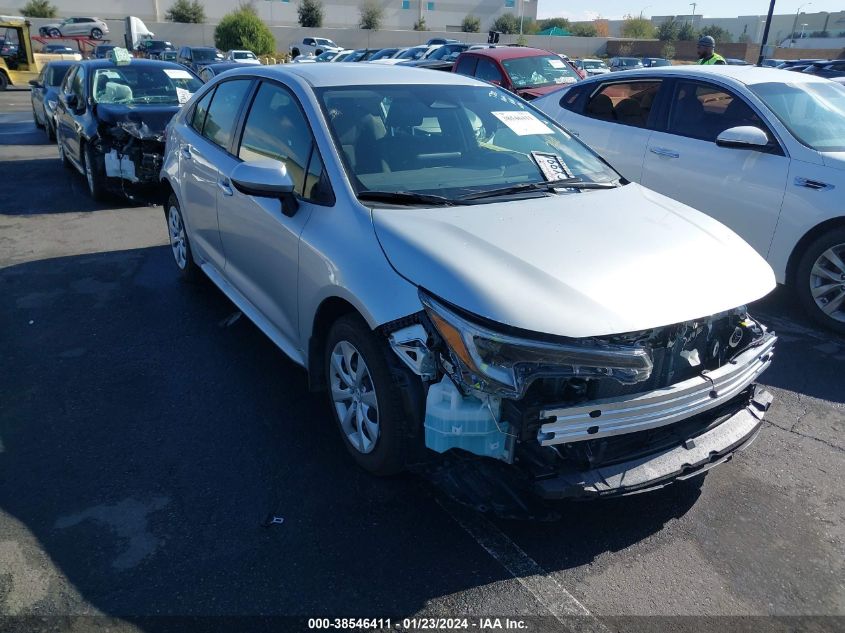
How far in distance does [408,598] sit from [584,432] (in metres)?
0.91

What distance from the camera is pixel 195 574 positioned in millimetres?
2586

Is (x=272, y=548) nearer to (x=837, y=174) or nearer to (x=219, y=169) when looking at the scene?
(x=219, y=169)

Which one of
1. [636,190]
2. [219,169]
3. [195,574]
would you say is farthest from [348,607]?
[219,169]

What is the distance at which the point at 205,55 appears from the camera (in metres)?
31.3

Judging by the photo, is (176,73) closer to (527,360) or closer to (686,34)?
(527,360)

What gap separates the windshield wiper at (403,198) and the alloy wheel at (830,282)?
325 centimetres

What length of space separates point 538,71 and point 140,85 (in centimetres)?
657

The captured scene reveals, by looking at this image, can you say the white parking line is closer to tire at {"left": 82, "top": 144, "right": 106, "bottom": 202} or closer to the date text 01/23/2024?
the date text 01/23/2024

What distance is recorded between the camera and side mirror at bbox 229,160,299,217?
10.6 feet

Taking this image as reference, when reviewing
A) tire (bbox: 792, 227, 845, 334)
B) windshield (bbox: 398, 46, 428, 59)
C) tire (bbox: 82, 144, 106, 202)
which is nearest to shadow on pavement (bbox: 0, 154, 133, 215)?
tire (bbox: 82, 144, 106, 202)

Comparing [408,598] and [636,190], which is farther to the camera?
[636,190]

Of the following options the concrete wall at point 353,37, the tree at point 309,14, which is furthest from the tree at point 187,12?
the tree at point 309,14

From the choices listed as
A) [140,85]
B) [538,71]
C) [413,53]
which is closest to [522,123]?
[140,85]

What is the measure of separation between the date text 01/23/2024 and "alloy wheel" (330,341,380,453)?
797 mm
